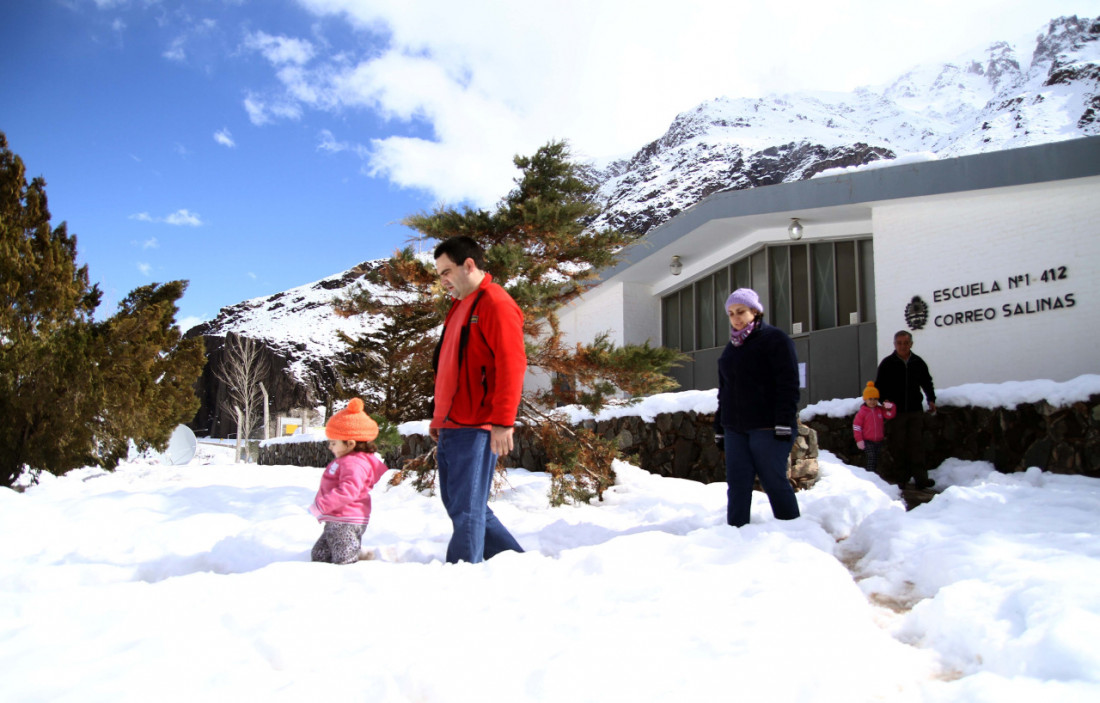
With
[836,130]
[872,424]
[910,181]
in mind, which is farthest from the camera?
[836,130]

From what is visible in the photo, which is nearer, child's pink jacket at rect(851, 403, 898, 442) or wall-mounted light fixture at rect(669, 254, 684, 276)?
child's pink jacket at rect(851, 403, 898, 442)

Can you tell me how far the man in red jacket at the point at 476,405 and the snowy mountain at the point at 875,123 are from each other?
9689cm

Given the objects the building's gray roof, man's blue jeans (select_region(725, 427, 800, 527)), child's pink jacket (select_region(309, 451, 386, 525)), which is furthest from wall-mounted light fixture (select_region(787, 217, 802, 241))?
child's pink jacket (select_region(309, 451, 386, 525))

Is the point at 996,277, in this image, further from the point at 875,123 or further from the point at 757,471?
the point at 875,123

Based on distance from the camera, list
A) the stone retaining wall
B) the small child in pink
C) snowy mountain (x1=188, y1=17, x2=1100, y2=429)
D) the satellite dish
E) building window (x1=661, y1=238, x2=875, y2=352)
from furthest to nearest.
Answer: snowy mountain (x1=188, y1=17, x2=1100, y2=429) < the satellite dish < building window (x1=661, y1=238, x2=875, y2=352) < the small child in pink < the stone retaining wall

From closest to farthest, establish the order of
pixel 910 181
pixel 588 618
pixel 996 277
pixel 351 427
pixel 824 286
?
pixel 588 618 → pixel 351 427 → pixel 996 277 → pixel 910 181 → pixel 824 286

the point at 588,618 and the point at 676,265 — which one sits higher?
the point at 676,265

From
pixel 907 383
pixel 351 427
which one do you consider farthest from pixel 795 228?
pixel 351 427

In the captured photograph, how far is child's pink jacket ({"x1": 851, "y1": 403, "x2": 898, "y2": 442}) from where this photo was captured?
23.1 ft

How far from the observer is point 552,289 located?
585 centimetres

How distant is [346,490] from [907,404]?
19.4 ft

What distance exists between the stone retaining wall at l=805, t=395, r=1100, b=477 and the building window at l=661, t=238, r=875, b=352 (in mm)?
3030

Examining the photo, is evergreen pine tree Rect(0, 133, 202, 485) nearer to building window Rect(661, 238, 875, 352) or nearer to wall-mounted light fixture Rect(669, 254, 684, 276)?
wall-mounted light fixture Rect(669, 254, 684, 276)

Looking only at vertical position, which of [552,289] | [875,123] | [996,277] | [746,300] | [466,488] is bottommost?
[466,488]
